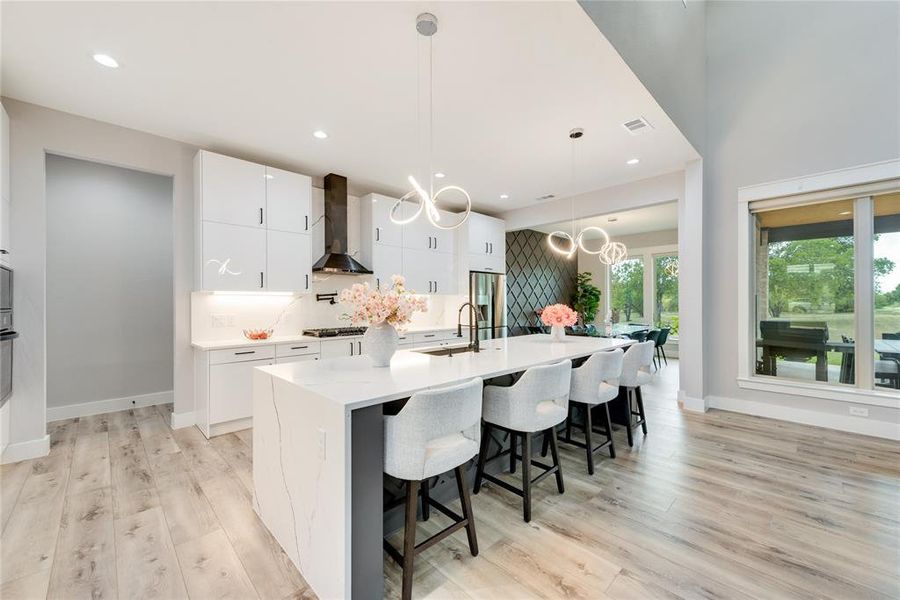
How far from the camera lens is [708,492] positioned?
2492 millimetres

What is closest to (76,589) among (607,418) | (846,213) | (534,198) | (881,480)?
(607,418)

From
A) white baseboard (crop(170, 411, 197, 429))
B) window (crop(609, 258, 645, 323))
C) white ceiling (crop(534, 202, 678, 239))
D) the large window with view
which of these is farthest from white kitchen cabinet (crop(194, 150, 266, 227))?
window (crop(609, 258, 645, 323))

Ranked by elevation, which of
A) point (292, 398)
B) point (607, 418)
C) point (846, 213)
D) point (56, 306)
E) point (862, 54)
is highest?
point (862, 54)

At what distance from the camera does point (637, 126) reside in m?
3.30

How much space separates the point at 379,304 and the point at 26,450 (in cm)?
320

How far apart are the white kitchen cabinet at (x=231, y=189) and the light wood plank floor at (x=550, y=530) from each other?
2.16 metres

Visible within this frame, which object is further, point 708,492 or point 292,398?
point 708,492

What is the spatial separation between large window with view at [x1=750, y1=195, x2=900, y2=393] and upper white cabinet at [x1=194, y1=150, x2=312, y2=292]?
5129mm

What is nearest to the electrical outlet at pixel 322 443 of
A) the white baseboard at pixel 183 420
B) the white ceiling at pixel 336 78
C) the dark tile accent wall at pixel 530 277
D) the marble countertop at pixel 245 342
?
the white ceiling at pixel 336 78

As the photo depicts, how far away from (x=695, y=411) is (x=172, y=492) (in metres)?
4.96

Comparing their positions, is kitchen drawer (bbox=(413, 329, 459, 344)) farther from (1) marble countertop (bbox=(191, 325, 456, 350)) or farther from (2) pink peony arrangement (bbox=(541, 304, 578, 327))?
(2) pink peony arrangement (bbox=(541, 304, 578, 327))

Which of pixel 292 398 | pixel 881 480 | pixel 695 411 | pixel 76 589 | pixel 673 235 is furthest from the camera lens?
pixel 673 235

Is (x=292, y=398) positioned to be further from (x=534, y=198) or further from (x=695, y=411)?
(x=534, y=198)

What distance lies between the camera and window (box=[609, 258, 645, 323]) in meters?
9.05
